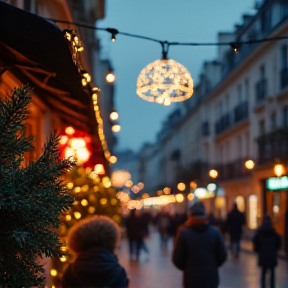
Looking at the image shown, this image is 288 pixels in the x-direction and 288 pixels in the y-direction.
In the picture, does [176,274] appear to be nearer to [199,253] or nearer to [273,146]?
[199,253]

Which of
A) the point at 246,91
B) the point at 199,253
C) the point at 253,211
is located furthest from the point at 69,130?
the point at 246,91

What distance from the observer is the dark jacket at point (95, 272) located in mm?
4777

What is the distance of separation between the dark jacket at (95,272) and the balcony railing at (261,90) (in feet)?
98.7

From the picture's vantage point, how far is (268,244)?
41.9 ft

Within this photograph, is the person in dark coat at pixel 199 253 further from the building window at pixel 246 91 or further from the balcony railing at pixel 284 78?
the building window at pixel 246 91

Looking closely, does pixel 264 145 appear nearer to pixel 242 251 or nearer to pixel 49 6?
pixel 242 251

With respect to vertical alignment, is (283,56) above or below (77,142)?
above

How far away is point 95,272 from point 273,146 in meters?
27.6

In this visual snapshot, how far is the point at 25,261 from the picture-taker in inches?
132

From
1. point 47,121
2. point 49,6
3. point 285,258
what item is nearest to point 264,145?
point 285,258

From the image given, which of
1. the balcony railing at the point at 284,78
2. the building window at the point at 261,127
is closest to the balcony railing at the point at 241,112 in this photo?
the building window at the point at 261,127

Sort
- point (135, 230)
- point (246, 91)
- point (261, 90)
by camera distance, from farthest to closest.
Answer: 1. point (246, 91)
2. point (261, 90)
3. point (135, 230)

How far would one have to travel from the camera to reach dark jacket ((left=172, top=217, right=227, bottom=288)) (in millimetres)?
7445

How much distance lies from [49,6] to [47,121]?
376cm
